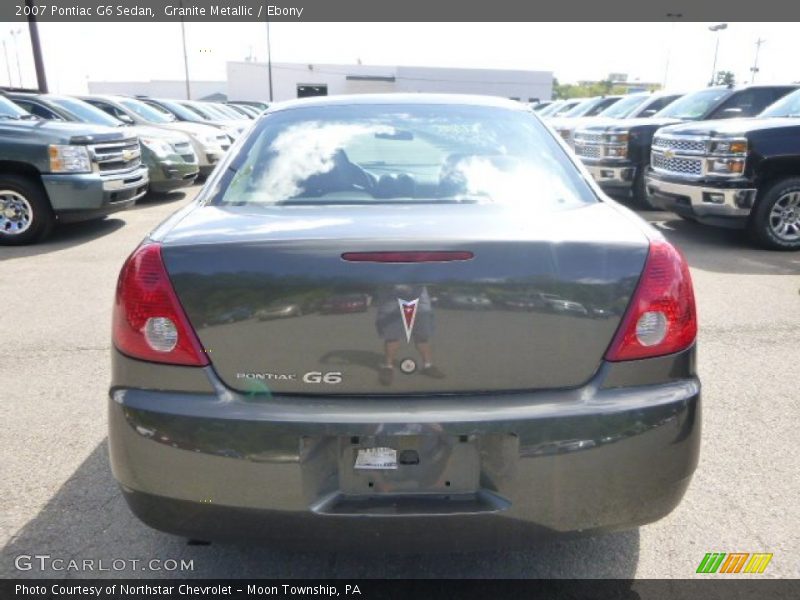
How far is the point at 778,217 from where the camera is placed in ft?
25.6

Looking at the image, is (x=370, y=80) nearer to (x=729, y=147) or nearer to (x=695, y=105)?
(x=695, y=105)

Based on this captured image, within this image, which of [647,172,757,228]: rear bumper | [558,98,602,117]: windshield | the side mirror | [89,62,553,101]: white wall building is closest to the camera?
[647,172,757,228]: rear bumper

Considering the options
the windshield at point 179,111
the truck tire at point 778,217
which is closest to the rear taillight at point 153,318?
the truck tire at point 778,217

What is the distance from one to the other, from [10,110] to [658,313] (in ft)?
30.0

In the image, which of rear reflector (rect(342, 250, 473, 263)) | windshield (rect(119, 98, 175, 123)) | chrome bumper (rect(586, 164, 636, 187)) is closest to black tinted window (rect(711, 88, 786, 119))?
chrome bumper (rect(586, 164, 636, 187))

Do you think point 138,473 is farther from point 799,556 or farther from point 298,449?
point 799,556

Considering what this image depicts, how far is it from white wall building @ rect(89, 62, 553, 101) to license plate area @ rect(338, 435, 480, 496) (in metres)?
71.3

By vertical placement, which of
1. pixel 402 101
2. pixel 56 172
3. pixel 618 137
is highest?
pixel 402 101

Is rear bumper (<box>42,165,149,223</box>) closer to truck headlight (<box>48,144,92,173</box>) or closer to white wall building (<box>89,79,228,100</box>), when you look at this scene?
truck headlight (<box>48,144,92,173</box>)

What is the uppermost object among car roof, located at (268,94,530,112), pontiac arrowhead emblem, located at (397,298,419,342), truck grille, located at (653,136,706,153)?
car roof, located at (268,94,530,112)

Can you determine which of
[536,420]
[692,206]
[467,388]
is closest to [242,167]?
[467,388]

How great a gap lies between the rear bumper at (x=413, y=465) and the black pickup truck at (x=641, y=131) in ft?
29.7

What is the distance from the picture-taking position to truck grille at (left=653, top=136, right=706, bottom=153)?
7930 mm

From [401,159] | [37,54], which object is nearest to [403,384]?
[401,159]
